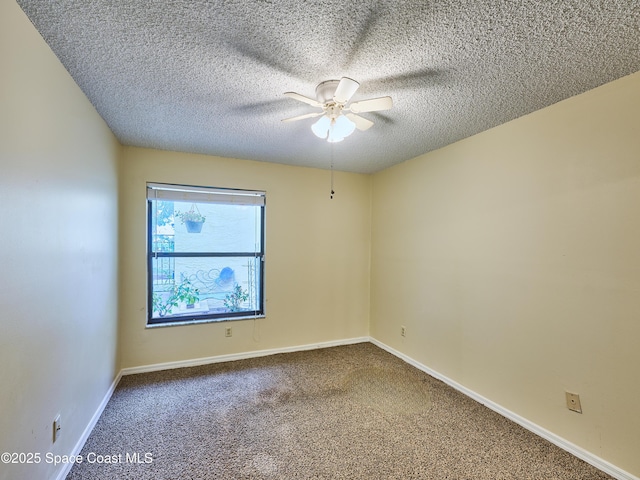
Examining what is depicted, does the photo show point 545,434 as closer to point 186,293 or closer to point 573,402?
point 573,402

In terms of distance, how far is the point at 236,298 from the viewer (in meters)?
3.54

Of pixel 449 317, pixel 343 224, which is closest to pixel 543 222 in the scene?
pixel 449 317

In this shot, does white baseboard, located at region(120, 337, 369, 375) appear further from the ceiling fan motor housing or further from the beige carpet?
the ceiling fan motor housing

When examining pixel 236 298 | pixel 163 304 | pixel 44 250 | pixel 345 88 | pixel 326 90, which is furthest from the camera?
pixel 236 298

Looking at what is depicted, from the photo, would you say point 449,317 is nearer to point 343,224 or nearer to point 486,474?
point 486,474

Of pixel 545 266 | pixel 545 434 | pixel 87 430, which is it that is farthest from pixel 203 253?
pixel 545 434

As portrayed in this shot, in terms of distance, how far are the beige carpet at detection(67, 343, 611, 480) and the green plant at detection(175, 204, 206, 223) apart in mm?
1631

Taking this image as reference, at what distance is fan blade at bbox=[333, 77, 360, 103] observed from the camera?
152 centimetres

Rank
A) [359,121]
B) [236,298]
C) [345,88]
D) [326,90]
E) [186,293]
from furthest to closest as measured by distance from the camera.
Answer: [236,298], [186,293], [359,121], [326,90], [345,88]

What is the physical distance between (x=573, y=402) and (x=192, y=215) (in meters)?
3.67

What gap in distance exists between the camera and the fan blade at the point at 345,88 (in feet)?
4.99

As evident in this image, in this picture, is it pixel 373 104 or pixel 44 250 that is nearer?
pixel 44 250

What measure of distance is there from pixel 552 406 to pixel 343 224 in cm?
270

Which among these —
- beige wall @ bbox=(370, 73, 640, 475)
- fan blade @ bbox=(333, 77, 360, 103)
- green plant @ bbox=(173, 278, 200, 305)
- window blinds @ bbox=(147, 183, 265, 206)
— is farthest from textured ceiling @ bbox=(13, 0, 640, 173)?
green plant @ bbox=(173, 278, 200, 305)
